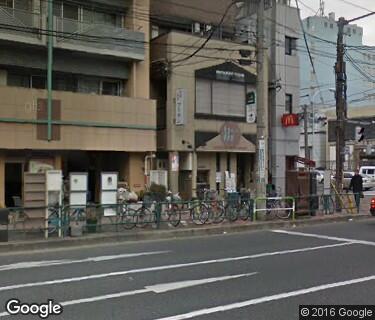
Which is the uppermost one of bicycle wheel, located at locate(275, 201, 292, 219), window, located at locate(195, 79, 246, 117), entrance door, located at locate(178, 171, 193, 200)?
window, located at locate(195, 79, 246, 117)

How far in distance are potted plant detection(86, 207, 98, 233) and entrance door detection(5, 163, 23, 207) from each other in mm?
7950

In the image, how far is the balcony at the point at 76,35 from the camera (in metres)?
20.5

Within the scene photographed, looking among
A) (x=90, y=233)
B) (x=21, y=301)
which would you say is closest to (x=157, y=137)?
(x=90, y=233)

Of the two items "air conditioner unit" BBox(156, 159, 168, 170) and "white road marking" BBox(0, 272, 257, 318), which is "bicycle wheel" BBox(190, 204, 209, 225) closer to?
"white road marking" BBox(0, 272, 257, 318)

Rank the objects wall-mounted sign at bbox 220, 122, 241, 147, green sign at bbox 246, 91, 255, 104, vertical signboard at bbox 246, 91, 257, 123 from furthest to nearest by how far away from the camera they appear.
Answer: wall-mounted sign at bbox 220, 122, 241, 147
vertical signboard at bbox 246, 91, 257, 123
green sign at bbox 246, 91, 255, 104

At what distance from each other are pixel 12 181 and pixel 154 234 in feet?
30.8

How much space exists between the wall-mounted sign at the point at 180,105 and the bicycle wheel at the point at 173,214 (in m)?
9.01

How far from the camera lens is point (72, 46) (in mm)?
21812

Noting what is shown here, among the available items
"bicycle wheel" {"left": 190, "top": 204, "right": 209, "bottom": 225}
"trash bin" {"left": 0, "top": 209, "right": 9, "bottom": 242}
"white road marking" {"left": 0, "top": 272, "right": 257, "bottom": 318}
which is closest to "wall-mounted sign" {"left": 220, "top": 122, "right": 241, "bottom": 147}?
"bicycle wheel" {"left": 190, "top": 204, "right": 209, "bottom": 225}

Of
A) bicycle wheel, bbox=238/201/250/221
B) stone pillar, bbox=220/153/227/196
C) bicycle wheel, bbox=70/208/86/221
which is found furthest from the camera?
stone pillar, bbox=220/153/227/196

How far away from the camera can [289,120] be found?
96.5 ft

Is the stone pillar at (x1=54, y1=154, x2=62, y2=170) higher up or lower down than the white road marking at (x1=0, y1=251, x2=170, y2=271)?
higher up

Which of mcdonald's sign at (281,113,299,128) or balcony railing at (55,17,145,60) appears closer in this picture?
balcony railing at (55,17,145,60)

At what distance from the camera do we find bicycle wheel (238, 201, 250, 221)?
698 inches
